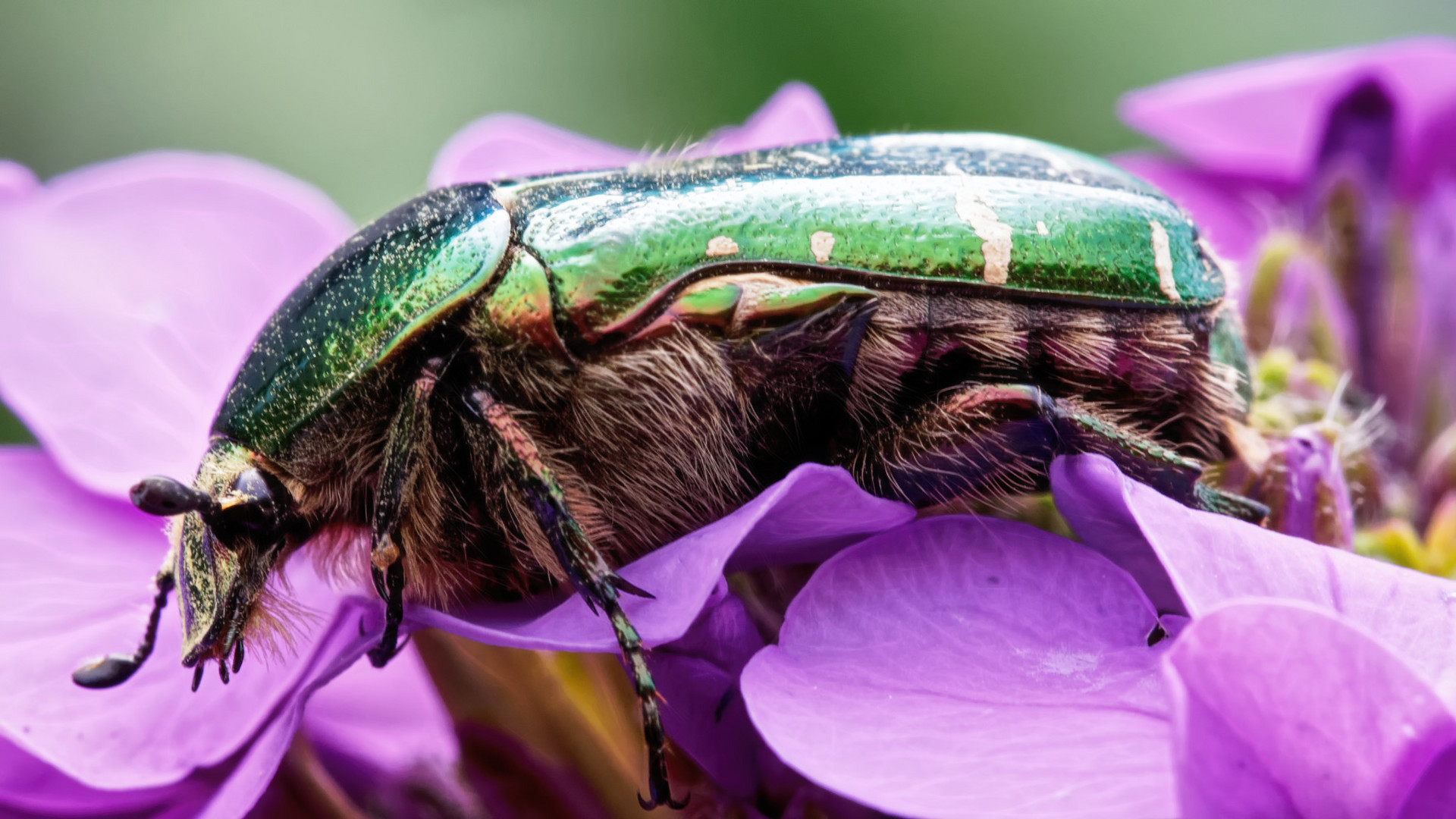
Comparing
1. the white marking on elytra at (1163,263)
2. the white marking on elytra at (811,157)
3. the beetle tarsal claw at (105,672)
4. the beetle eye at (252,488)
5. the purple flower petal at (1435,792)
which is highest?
the white marking on elytra at (811,157)

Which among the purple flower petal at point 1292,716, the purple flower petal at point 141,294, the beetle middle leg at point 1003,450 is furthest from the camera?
the purple flower petal at point 141,294

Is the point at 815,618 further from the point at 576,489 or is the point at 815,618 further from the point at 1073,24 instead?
the point at 1073,24

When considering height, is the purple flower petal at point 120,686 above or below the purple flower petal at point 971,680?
below

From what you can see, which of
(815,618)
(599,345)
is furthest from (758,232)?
(815,618)

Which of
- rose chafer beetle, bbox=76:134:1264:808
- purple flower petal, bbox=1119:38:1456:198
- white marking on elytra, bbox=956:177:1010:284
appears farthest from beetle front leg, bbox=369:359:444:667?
purple flower petal, bbox=1119:38:1456:198

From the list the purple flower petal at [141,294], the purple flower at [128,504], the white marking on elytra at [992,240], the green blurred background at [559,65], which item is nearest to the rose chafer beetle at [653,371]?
the white marking on elytra at [992,240]

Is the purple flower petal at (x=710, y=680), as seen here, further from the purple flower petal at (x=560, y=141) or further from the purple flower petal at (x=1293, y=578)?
the purple flower petal at (x=560, y=141)

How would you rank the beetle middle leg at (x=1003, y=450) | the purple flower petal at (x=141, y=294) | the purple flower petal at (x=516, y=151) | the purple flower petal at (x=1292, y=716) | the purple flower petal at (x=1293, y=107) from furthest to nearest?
the purple flower petal at (x=516, y=151), the purple flower petal at (x=1293, y=107), the purple flower petal at (x=141, y=294), the beetle middle leg at (x=1003, y=450), the purple flower petal at (x=1292, y=716)
